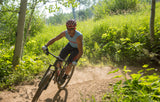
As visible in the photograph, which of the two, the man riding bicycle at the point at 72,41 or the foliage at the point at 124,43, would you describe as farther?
the foliage at the point at 124,43

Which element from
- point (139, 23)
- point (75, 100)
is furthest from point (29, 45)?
point (139, 23)

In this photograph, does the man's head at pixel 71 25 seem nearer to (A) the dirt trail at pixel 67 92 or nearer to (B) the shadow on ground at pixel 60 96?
(A) the dirt trail at pixel 67 92

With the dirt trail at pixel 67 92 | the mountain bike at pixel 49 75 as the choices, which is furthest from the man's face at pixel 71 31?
the dirt trail at pixel 67 92

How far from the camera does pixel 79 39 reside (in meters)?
3.23

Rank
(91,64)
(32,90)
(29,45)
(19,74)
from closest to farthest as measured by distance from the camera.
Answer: (32,90) < (19,74) < (91,64) < (29,45)

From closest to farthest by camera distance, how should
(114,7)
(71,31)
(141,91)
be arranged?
(141,91) → (71,31) → (114,7)

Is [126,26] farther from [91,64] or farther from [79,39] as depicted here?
[79,39]

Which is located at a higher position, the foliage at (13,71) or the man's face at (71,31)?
the man's face at (71,31)

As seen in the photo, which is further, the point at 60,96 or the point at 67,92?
the point at 67,92

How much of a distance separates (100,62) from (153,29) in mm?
2666

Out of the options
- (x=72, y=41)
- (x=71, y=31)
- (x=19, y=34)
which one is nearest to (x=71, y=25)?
(x=71, y=31)

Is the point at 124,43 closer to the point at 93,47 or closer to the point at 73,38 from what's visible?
the point at 93,47

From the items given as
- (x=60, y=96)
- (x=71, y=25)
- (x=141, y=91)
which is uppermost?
(x=71, y=25)

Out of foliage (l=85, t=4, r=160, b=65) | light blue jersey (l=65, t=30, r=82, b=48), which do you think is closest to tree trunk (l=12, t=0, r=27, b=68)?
light blue jersey (l=65, t=30, r=82, b=48)
